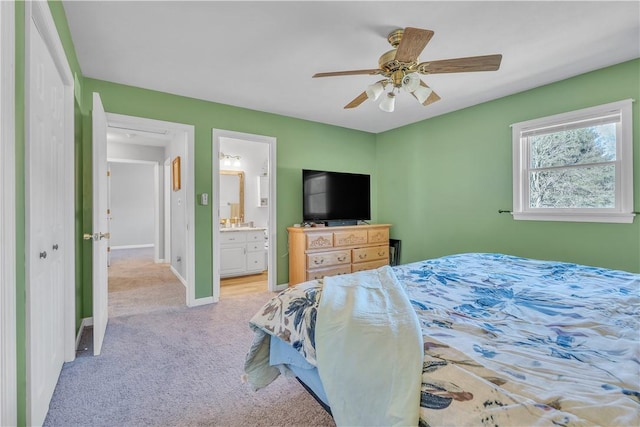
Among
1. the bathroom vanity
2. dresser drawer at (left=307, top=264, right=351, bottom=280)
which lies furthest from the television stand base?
the bathroom vanity

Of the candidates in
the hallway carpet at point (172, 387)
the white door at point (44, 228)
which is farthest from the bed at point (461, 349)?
the white door at point (44, 228)

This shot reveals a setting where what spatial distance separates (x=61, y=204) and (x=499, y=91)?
4.03 metres

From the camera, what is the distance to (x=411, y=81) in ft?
6.81

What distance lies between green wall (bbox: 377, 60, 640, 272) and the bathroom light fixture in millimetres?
2598

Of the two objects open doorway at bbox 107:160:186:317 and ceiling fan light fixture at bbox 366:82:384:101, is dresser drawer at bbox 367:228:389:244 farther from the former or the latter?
open doorway at bbox 107:160:186:317

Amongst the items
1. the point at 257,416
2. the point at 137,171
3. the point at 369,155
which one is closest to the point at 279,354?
the point at 257,416

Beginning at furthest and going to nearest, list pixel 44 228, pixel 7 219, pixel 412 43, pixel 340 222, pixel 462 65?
1. pixel 340 222
2. pixel 462 65
3. pixel 412 43
4. pixel 44 228
5. pixel 7 219

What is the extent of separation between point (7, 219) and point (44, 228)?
642mm

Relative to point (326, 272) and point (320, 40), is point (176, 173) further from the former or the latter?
point (320, 40)

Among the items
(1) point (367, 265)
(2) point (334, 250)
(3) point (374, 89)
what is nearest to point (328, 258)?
(2) point (334, 250)

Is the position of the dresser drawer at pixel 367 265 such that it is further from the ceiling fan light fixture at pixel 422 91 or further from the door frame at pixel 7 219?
the door frame at pixel 7 219

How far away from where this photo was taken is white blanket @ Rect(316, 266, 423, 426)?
2.69 ft

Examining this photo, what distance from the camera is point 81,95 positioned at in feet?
8.91

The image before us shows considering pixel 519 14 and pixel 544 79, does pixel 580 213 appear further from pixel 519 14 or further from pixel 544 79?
pixel 519 14
